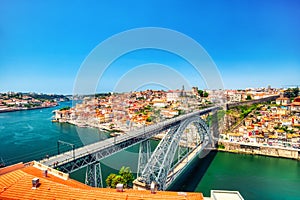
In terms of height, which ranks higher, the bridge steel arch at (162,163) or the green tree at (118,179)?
the bridge steel arch at (162,163)

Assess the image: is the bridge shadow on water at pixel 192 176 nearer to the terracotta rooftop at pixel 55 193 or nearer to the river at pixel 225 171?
the river at pixel 225 171

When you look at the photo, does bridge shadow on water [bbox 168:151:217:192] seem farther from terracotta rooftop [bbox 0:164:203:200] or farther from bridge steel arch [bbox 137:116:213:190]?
terracotta rooftop [bbox 0:164:203:200]

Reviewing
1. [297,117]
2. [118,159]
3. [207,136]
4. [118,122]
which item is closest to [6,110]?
[118,122]

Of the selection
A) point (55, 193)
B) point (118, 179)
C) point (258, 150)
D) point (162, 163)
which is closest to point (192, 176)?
point (162, 163)

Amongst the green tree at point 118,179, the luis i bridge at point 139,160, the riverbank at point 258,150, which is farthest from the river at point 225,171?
the green tree at point 118,179

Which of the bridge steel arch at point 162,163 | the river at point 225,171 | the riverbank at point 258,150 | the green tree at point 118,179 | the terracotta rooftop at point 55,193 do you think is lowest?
A: the river at point 225,171

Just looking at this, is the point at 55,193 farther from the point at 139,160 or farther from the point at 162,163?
the point at 139,160

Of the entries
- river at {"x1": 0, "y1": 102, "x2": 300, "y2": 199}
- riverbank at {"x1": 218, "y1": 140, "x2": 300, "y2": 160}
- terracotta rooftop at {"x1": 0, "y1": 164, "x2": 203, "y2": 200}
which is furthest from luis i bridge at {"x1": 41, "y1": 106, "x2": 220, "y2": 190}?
riverbank at {"x1": 218, "y1": 140, "x2": 300, "y2": 160}
